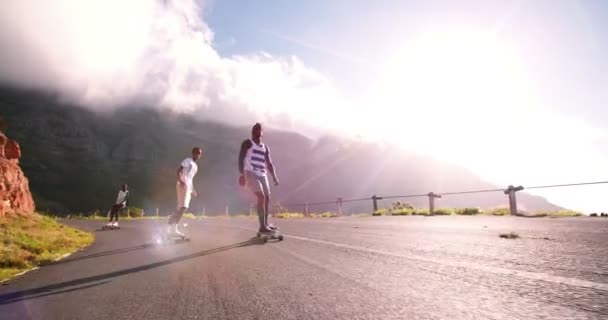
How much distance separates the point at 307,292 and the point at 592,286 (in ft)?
6.16

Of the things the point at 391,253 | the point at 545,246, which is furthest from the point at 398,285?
the point at 545,246

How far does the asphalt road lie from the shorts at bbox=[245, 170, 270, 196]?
309cm

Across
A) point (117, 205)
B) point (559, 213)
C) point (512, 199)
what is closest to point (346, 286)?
point (559, 213)

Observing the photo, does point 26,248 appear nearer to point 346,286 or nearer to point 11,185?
point 346,286

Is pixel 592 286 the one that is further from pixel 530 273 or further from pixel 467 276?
pixel 467 276

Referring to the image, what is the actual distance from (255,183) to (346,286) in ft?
18.8

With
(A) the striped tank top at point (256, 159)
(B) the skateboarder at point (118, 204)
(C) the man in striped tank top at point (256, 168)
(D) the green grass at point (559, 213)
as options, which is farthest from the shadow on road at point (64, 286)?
(B) the skateboarder at point (118, 204)

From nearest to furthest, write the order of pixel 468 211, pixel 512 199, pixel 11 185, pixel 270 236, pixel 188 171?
pixel 270 236
pixel 188 171
pixel 11 185
pixel 512 199
pixel 468 211

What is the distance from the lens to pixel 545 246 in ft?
17.0

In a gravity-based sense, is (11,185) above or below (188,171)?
below

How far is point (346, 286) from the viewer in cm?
340

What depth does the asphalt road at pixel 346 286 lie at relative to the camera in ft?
8.43

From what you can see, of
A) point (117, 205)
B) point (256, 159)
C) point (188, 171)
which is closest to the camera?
point (256, 159)

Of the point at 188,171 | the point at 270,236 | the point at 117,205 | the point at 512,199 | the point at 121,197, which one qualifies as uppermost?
the point at 188,171
